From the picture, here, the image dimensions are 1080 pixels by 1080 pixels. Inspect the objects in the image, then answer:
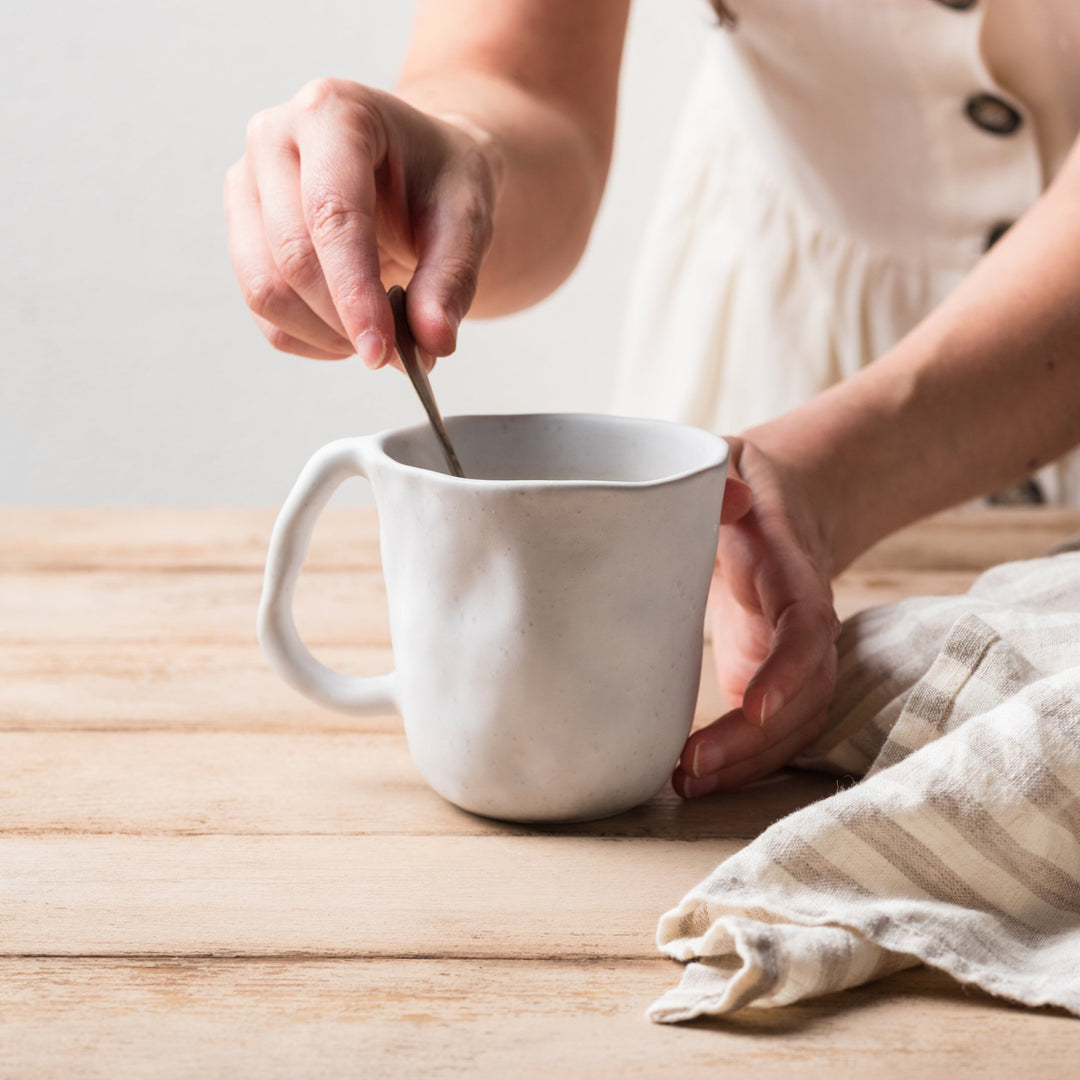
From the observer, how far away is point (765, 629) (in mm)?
588

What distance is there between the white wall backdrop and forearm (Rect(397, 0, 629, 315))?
1.20 m

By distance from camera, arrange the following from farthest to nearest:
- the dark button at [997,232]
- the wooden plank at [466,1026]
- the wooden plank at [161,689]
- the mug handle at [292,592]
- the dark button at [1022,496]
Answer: the dark button at [1022,496]
the dark button at [997,232]
the wooden plank at [161,689]
the mug handle at [292,592]
the wooden plank at [466,1026]

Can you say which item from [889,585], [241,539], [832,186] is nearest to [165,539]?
[241,539]

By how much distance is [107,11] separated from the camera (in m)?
2.04

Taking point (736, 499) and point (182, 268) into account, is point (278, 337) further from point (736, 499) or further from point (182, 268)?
point (182, 268)

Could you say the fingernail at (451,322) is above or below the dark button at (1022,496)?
above

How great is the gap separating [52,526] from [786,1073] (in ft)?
2.38

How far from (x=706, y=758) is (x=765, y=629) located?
0.11 meters

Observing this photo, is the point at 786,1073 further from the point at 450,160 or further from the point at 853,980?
the point at 450,160

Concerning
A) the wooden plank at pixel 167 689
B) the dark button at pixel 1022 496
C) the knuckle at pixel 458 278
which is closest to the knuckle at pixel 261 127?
the knuckle at pixel 458 278

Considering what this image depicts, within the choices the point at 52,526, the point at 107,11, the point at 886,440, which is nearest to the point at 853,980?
the point at 886,440

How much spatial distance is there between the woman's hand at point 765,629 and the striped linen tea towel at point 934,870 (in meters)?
0.05

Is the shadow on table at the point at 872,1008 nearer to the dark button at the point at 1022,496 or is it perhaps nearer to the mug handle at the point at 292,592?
the mug handle at the point at 292,592

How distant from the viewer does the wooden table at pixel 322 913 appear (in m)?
0.34
